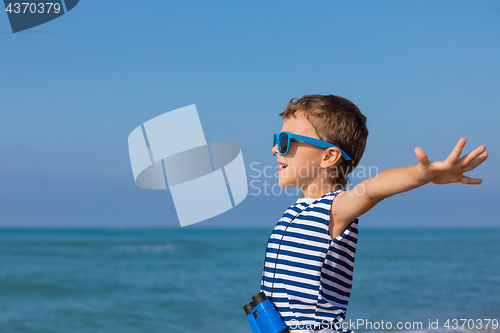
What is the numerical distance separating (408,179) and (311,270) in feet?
2.33

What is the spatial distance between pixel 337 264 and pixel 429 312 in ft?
27.6

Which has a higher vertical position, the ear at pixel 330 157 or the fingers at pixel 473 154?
the ear at pixel 330 157

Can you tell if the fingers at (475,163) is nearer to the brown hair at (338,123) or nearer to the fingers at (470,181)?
the fingers at (470,181)

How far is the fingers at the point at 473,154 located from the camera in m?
1.50

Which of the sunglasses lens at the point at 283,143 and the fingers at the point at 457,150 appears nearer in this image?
the fingers at the point at 457,150

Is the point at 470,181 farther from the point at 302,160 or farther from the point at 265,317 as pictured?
the point at 265,317

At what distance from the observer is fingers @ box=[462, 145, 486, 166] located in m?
1.50

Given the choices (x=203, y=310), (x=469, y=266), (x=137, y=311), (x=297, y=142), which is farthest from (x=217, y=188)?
(x=469, y=266)
